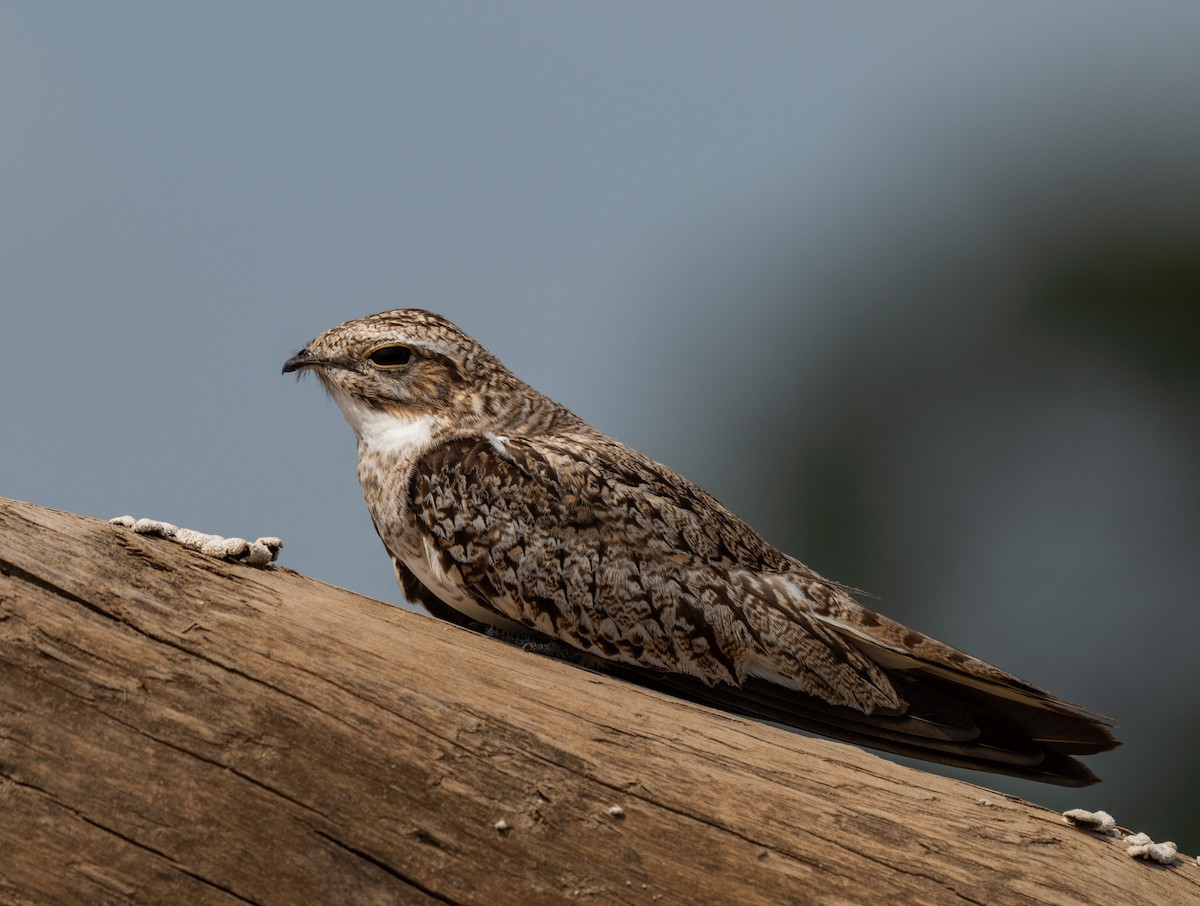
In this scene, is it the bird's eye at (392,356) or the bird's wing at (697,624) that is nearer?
the bird's wing at (697,624)

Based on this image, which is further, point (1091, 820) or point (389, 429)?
point (389, 429)

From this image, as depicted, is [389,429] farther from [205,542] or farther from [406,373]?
[205,542]

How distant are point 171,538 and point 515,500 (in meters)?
1.27

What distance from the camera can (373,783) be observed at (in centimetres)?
339

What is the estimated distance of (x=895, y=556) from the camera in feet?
30.4

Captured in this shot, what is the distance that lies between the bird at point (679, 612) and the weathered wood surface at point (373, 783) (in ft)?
1.76

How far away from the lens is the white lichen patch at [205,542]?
3.82 meters

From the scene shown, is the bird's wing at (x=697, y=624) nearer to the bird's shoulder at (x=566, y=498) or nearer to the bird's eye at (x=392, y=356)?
the bird's shoulder at (x=566, y=498)

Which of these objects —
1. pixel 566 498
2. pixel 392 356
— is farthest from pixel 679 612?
pixel 392 356

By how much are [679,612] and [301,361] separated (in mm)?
2030

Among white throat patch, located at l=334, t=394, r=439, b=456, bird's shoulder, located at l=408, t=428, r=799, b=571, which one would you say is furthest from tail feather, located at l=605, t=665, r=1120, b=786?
white throat patch, located at l=334, t=394, r=439, b=456

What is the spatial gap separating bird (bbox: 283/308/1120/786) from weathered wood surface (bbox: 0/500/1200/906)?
0.54 metres

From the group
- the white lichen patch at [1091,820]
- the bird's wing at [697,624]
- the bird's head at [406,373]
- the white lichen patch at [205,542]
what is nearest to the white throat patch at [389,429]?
the bird's head at [406,373]

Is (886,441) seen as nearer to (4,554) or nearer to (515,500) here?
(515,500)
